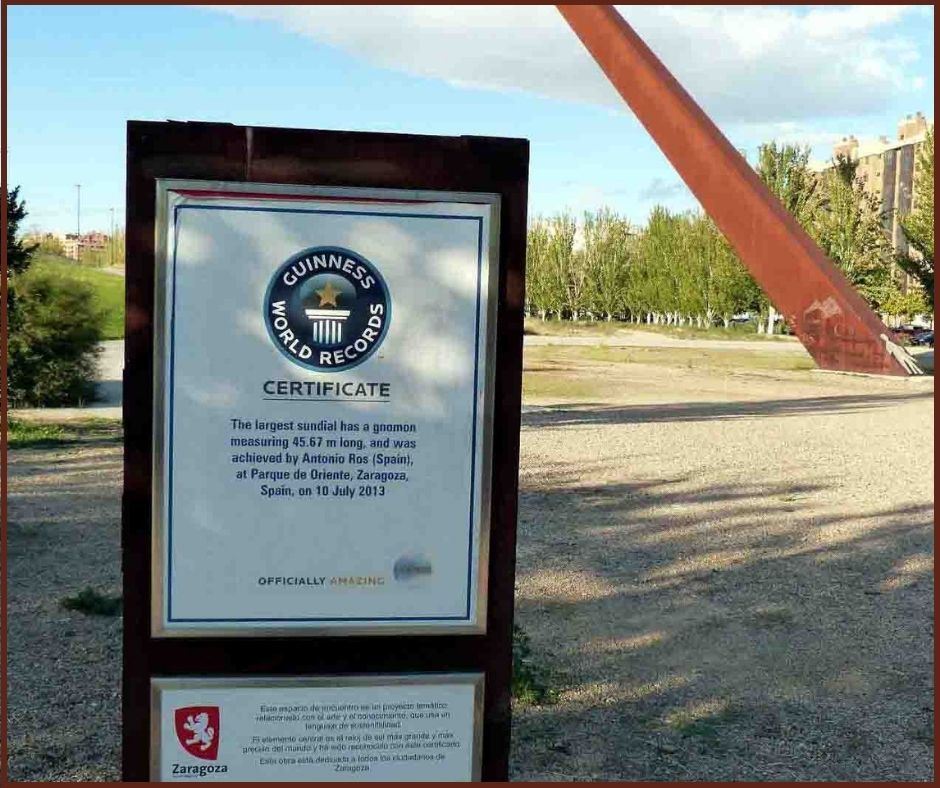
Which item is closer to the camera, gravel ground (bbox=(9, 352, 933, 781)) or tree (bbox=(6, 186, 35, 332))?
gravel ground (bbox=(9, 352, 933, 781))

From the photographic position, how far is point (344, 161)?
8.13 ft

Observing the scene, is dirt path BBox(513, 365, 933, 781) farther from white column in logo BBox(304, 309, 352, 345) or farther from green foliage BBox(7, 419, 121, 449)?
green foliage BBox(7, 419, 121, 449)

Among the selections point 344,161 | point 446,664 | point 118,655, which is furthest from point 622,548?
point 344,161

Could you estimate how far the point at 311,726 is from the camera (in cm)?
258

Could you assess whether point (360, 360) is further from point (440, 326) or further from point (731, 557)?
point (731, 557)

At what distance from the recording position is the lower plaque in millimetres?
2549

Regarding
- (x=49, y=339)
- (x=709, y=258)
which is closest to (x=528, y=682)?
(x=49, y=339)

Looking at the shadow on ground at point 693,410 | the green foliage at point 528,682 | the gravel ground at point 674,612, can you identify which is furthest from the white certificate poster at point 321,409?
the shadow on ground at point 693,410

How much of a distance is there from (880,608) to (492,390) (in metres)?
3.82

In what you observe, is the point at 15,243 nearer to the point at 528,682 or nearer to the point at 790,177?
the point at 528,682

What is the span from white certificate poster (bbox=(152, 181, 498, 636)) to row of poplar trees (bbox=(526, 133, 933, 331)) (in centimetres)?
2493

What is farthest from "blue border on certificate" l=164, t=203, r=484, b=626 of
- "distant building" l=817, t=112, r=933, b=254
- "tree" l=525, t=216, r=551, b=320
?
"distant building" l=817, t=112, r=933, b=254

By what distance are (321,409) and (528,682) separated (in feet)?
7.15

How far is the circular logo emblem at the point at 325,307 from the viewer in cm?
249
